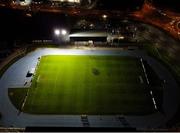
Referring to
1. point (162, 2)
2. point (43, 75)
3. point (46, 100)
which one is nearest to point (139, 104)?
point (46, 100)

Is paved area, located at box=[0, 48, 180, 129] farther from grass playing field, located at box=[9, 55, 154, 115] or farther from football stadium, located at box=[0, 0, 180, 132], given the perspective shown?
grass playing field, located at box=[9, 55, 154, 115]

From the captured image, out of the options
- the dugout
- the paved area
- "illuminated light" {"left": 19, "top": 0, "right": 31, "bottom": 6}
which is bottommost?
the paved area

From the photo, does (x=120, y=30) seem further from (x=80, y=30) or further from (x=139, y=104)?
(x=139, y=104)

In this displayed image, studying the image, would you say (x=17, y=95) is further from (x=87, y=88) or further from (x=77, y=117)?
(x=87, y=88)

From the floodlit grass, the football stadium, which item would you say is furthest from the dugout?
the floodlit grass

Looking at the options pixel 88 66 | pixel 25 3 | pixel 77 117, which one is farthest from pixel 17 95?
pixel 25 3

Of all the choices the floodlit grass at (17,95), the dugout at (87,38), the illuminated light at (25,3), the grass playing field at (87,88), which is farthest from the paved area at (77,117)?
the illuminated light at (25,3)

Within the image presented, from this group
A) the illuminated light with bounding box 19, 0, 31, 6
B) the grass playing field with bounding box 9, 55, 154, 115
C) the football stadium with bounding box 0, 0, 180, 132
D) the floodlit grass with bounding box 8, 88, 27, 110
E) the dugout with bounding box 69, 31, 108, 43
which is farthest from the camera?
the illuminated light with bounding box 19, 0, 31, 6

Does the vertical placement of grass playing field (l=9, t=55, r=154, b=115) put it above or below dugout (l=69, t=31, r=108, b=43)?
below
